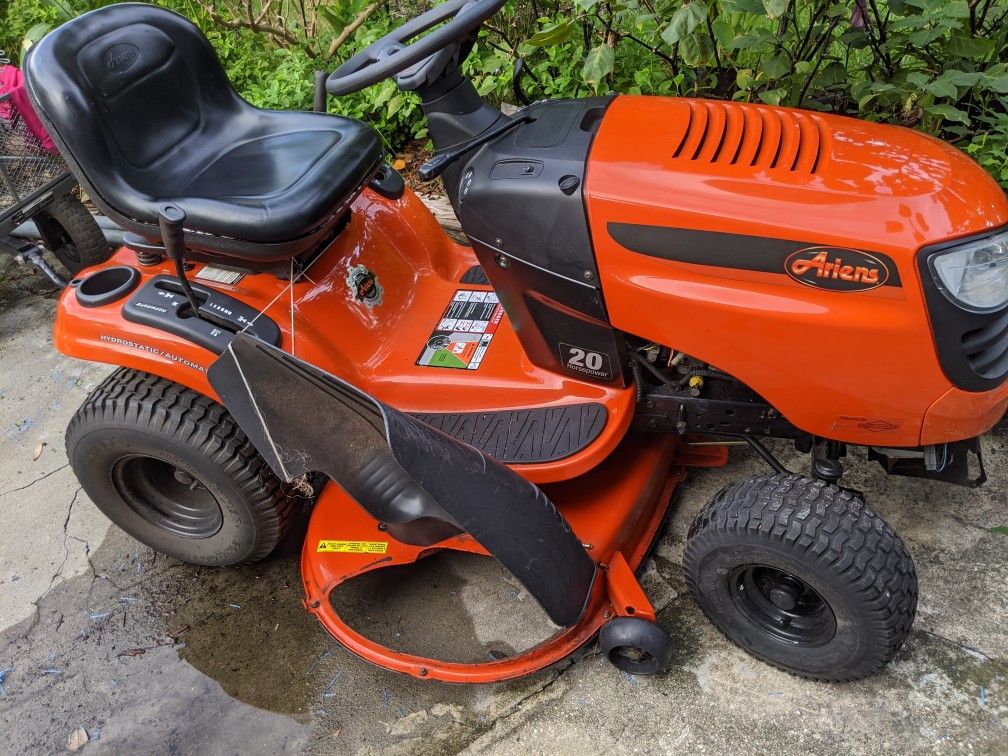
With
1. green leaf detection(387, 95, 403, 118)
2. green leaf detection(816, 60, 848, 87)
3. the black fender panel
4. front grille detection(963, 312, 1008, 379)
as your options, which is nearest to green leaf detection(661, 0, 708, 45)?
green leaf detection(816, 60, 848, 87)

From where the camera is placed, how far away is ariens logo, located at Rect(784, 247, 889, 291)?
160cm

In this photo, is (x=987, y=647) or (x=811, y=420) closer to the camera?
(x=811, y=420)

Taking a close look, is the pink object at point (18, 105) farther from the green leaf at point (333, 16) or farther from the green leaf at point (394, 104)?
the green leaf at point (333, 16)

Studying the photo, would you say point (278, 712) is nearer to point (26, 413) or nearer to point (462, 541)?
point (462, 541)

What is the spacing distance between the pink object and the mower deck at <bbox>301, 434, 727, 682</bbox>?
2.12 meters

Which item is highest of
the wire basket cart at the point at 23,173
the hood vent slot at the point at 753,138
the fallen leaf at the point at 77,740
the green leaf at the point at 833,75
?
the hood vent slot at the point at 753,138

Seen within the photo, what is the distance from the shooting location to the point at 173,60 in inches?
95.7

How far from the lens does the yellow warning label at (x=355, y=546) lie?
7.20 ft

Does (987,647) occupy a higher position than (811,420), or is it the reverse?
(811,420)

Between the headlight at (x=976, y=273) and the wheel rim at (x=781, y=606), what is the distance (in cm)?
69

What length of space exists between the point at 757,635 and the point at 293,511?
4.02 feet

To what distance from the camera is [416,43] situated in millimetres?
1812

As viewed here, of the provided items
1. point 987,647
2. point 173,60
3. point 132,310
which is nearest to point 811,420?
point 987,647

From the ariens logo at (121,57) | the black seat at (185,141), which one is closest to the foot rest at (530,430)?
the black seat at (185,141)
